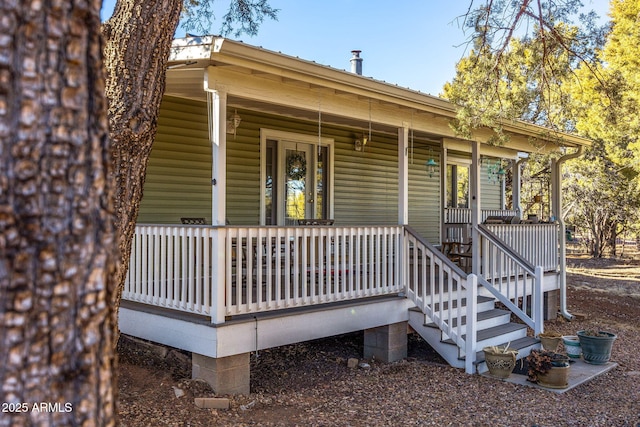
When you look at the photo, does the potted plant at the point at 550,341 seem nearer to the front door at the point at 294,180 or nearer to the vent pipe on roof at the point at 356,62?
the front door at the point at 294,180

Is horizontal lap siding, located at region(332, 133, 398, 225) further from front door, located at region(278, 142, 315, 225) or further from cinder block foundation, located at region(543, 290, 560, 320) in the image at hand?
cinder block foundation, located at region(543, 290, 560, 320)

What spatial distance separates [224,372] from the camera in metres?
5.13

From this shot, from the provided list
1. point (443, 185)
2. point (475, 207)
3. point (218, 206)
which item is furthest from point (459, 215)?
point (218, 206)

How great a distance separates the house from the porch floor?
48 cm

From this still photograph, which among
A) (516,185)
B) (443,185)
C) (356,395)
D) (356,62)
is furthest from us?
(516,185)

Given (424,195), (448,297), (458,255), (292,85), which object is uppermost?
(292,85)

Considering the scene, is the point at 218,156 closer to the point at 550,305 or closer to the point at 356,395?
the point at 356,395

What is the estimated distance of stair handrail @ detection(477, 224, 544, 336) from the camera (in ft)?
23.9

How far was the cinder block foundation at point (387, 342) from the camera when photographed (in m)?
6.69

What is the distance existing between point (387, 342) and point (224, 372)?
231 centimetres

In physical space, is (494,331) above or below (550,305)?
above

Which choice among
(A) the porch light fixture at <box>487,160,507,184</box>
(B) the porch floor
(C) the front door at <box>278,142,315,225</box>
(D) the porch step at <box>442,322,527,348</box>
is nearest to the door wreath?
(C) the front door at <box>278,142,315,225</box>

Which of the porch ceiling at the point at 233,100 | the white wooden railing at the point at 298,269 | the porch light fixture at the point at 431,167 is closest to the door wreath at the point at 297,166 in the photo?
the porch ceiling at the point at 233,100

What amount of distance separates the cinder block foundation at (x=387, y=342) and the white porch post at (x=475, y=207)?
6.69ft
